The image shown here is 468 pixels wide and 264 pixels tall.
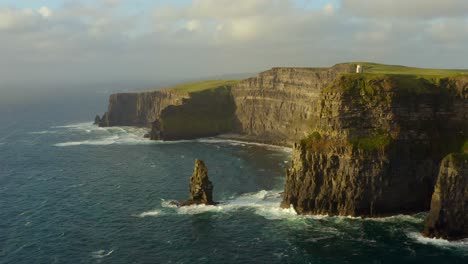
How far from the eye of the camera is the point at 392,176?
85.0 meters

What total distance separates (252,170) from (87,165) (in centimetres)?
5155

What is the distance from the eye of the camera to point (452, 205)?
73500 mm

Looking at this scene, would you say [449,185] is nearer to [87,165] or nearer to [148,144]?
[87,165]

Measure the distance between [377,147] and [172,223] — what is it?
42.2 metres

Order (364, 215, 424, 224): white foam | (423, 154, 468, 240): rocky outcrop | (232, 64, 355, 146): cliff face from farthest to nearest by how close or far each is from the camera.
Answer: (232, 64, 355, 146): cliff face → (364, 215, 424, 224): white foam → (423, 154, 468, 240): rocky outcrop

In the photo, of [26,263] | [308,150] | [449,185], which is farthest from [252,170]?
[26,263]

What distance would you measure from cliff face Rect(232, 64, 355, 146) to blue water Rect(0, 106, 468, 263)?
2900cm

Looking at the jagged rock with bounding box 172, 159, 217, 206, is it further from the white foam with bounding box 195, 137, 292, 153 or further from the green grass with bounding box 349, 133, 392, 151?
the white foam with bounding box 195, 137, 292, 153

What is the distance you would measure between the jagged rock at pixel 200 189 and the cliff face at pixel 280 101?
221 feet

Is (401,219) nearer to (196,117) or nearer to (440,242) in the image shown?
(440,242)

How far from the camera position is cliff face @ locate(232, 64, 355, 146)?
157 meters

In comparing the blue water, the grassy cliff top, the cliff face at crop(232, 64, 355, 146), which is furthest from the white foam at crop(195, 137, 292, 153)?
the grassy cliff top

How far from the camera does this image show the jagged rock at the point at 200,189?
306 feet

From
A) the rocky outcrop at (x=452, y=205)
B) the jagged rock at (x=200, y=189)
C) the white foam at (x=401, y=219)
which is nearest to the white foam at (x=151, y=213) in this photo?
the jagged rock at (x=200, y=189)
